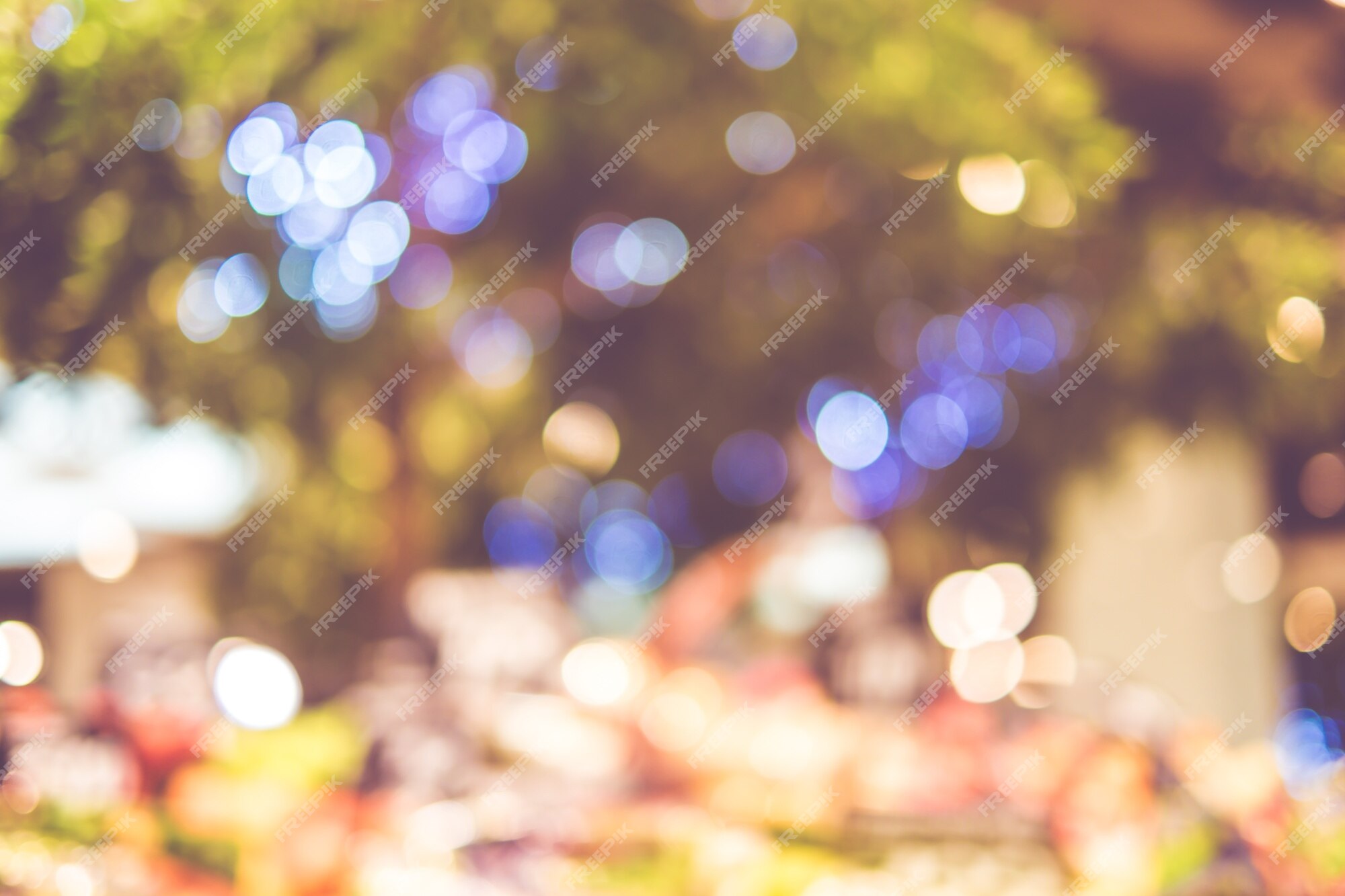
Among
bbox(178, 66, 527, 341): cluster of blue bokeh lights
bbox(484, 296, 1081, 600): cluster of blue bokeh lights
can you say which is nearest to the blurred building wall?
bbox(484, 296, 1081, 600): cluster of blue bokeh lights

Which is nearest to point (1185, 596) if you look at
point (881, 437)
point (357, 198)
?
point (881, 437)

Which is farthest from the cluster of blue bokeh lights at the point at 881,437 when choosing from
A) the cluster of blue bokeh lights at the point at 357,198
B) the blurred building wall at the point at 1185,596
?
the blurred building wall at the point at 1185,596

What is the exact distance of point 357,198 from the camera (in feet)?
2.77

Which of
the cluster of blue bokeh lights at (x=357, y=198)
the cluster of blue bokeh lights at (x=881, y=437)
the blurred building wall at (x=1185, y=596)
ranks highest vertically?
the cluster of blue bokeh lights at (x=357, y=198)

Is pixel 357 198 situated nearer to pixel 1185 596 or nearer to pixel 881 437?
pixel 881 437

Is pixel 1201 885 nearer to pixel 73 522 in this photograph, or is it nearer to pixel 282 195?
pixel 282 195

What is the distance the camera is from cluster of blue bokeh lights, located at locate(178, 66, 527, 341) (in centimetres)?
69

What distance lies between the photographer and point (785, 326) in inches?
48.9

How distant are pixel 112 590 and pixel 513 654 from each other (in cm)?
301

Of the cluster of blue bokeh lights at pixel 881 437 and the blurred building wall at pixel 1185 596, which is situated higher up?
the cluster of blue bokeh lights at pixel 881 437

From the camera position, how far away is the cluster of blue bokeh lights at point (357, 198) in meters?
0.69

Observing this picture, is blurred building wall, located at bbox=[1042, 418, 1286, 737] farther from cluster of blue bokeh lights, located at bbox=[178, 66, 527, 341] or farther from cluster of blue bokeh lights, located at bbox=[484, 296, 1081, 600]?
cluster of blue bokeh lights, located at bbox=[178, 66, 527, 341]

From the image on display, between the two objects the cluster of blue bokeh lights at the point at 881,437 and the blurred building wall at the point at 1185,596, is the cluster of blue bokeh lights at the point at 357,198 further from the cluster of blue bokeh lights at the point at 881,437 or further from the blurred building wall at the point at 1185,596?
the blurred building wall at the point at 1185,596

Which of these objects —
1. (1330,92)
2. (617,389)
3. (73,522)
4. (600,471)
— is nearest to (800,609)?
(600,471)
